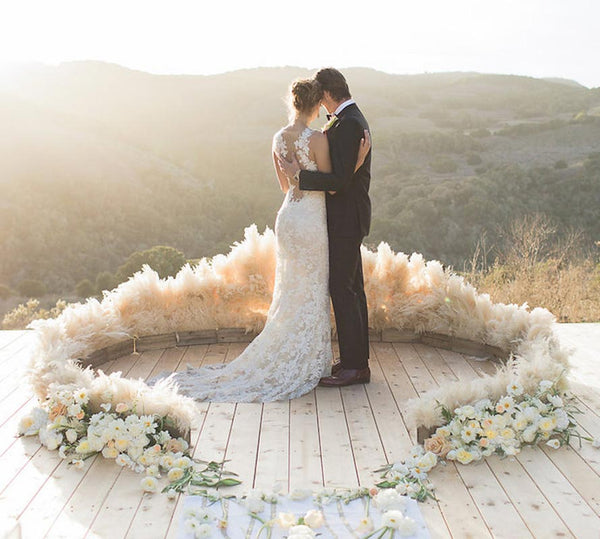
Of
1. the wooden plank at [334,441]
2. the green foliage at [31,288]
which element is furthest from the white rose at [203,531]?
the green foliage at [31,288]

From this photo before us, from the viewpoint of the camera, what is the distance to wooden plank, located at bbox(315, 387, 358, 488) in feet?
10.6

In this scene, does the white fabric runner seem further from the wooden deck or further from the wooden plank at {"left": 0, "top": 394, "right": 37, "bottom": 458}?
the wooden plank at {"left": 0, "top": 394, "right": 37, "bottom": 458}

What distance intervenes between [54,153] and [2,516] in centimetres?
2023

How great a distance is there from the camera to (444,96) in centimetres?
3219

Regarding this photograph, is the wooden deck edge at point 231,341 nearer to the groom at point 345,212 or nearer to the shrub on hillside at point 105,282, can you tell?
the groom at point 345,212

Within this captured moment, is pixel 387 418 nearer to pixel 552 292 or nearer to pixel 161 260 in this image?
pixel 552 292

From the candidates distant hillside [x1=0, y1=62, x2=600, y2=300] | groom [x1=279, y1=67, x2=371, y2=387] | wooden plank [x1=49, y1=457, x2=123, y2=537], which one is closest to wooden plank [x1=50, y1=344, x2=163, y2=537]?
wooden plank [x1=49, y1=457, x2=123, y2=537]

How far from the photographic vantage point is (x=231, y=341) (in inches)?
224

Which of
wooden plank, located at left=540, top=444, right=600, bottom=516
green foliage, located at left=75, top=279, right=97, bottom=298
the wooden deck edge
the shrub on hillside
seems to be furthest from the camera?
green foliage, located at left=75, top=279, right=97, bottom=298

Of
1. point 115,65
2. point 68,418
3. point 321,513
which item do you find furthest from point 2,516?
point 115,65

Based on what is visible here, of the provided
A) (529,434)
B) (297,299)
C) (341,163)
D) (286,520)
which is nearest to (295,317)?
(297,299)

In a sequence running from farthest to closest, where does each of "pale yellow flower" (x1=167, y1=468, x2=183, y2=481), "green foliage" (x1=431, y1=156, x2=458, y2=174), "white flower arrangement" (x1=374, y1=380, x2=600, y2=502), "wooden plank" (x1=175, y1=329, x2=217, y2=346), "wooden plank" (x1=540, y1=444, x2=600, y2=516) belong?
"green foliage" (x1=431, y1=156, x2=458, y2=174) < "wooden plank" (x1=175, y1=329, x2=217, y2=346) < "white flower arrangement" (x1=374, y1=380, x2=600, y2=502) < "pale yellow flower" (x1=167, y1=468, x2=183, y2=481) < "wooden plank" (x1=540, y1=444, x2=600, y2=516)

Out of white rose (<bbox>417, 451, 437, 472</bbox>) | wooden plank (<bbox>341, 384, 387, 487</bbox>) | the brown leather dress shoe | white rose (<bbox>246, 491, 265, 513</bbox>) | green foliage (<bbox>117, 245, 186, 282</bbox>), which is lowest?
green foliage (<bbox>117, 245, 186, 282</bbox>)

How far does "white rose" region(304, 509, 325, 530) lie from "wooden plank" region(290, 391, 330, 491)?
33 centimetres
